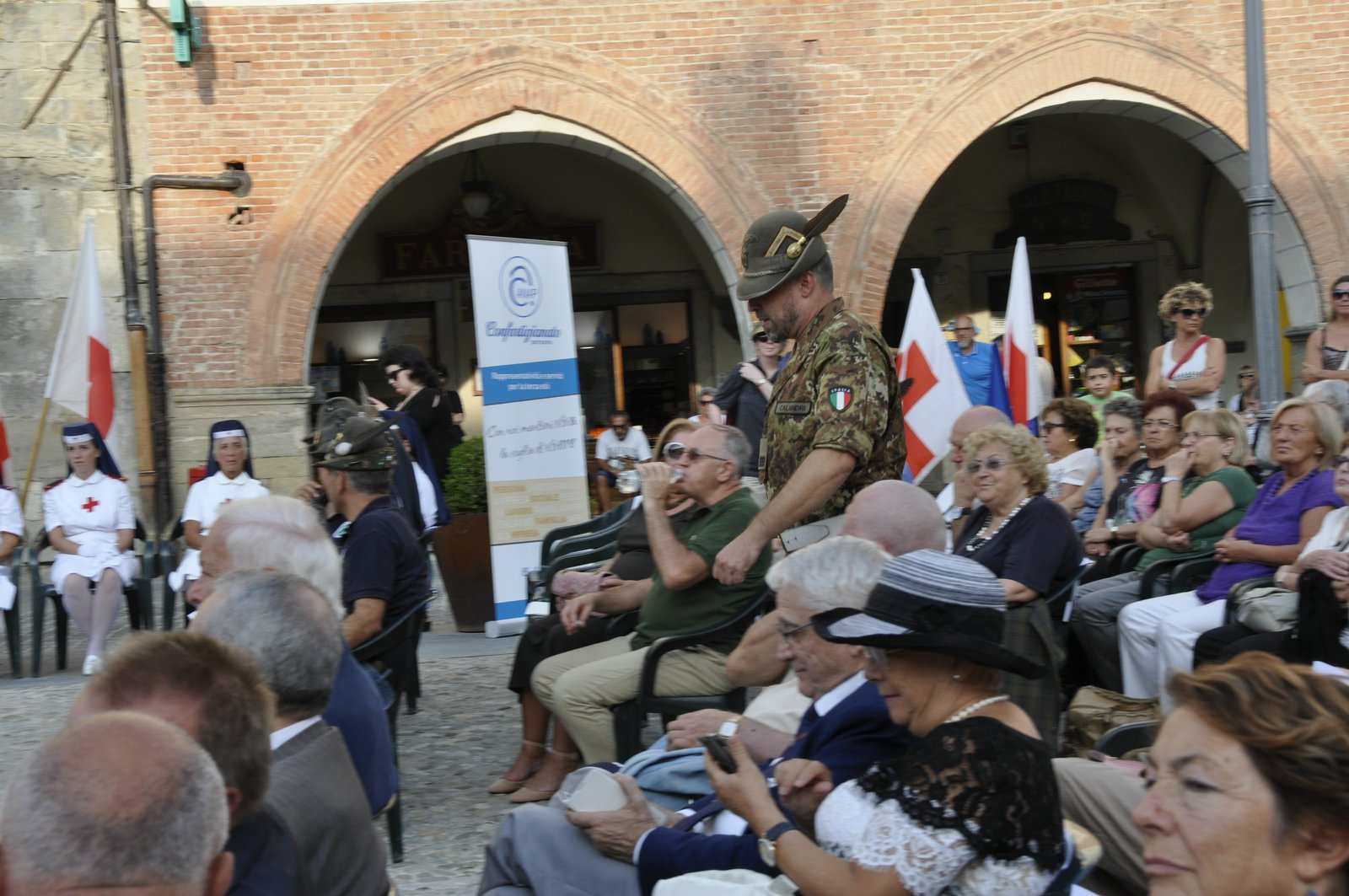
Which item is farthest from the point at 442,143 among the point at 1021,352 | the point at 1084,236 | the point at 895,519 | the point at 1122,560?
the point at 895,519

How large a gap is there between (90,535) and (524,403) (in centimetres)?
260

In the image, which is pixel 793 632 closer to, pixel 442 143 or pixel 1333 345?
pixel 1333 345

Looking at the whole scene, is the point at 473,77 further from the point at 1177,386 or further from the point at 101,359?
the point at 1177,386

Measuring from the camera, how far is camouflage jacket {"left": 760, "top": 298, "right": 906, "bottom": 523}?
13.0 ft

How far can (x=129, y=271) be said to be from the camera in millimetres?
11586

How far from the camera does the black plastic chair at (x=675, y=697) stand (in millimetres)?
4516

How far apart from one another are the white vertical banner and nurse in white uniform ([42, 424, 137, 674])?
2.13 meters

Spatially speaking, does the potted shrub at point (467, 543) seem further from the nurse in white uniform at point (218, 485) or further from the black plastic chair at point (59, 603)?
the black plastic chair at point (59, 603)

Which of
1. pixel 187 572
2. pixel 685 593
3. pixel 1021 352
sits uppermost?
pixel 1021 352

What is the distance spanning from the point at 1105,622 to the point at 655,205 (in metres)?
10.7

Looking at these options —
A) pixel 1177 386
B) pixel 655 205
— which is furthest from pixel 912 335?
pixel 655 205

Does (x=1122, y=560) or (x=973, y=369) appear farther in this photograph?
(x=973, y=369)

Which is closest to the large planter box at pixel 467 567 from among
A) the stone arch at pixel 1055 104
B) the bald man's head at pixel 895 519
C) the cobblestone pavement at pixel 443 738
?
the cobblestone pavement at pixel 443 738

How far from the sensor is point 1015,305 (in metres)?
9.86
